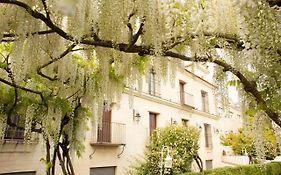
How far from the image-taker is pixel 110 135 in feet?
29.8

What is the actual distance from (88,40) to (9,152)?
458 cm

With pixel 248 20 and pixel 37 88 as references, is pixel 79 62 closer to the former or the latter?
pixel 37 88

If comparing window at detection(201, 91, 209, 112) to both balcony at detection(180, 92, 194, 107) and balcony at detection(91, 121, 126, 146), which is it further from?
balcony at detection(91, 121, 126, 146)

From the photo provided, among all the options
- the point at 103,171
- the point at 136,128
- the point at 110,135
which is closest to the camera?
the point at 103,171

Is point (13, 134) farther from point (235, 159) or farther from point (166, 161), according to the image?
point (235, 159)

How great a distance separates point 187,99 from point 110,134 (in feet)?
19.2

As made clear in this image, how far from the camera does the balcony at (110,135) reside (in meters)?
8.58

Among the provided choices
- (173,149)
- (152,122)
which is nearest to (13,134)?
(173,149)

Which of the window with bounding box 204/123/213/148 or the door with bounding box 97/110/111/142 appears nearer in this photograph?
the door with bounding box 97/110/111/142

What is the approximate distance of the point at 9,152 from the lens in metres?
6.32

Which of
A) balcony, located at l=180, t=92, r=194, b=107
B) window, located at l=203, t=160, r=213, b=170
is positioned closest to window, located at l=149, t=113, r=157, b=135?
balcony, located at l=180, t=92, r=194, b=107

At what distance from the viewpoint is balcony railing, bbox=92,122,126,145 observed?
862cm

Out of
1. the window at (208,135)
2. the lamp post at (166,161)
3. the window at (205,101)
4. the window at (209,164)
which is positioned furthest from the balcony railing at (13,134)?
the window at (205,101)

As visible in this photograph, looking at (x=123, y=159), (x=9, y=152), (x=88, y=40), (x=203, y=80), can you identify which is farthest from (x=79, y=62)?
(x=203, y=80)
